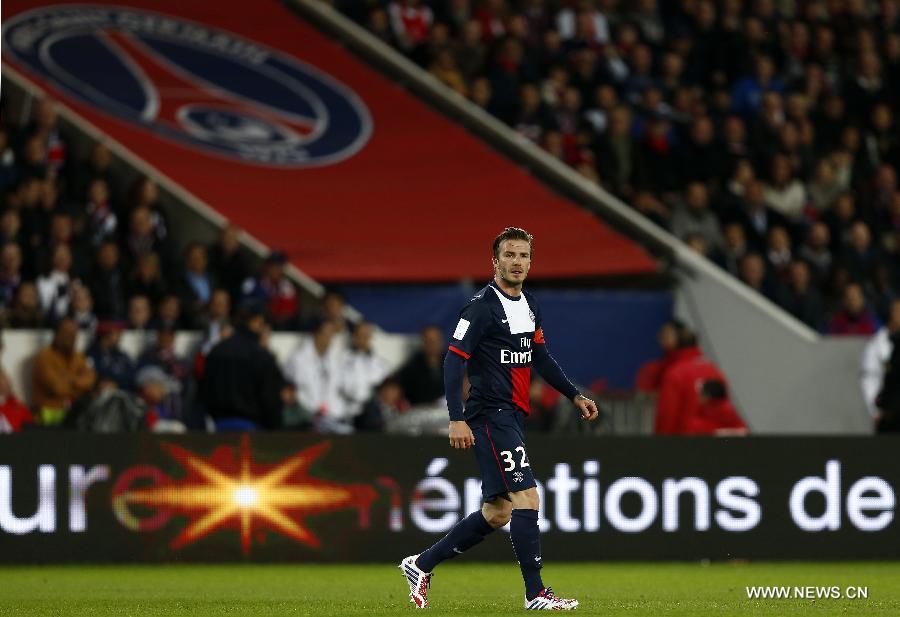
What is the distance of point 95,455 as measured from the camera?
1427 cm

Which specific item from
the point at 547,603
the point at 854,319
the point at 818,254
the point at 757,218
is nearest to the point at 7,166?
the point at 757,218

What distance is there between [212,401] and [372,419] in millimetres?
1793

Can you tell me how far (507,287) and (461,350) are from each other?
43cm

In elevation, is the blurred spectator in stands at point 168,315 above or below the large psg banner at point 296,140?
below

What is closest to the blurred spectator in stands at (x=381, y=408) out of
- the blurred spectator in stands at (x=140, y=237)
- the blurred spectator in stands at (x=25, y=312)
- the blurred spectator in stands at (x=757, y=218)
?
the blurred spectator in stands at (x=140, y=237)

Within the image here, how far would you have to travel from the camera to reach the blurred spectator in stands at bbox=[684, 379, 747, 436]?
1614 centimetres

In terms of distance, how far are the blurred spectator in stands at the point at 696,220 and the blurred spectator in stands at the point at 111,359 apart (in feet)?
23.1

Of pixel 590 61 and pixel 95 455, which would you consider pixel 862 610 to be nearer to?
pixel 95 455

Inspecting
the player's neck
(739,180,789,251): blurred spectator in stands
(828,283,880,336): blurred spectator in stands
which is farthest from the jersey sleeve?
(739,180,789,251): blurred spectator in stands

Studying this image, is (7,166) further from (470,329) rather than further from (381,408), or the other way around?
(470,329)

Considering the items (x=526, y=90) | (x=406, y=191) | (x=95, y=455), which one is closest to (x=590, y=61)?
(x=526, y=90)

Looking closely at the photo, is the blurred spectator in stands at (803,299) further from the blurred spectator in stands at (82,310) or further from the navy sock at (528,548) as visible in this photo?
the navy sock at (528,548)

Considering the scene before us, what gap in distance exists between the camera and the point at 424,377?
682 inches

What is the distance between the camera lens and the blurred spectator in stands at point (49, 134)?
18.4 metres
